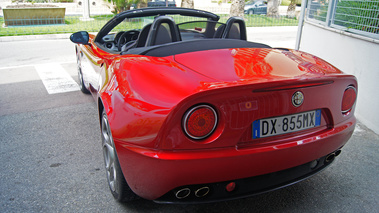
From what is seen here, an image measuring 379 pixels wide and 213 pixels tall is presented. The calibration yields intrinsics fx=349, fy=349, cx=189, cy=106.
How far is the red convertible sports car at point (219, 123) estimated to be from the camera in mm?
1888

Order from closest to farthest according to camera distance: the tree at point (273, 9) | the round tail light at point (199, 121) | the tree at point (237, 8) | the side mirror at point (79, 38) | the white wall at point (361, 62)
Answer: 1. the round tail light at point (199, 121)
2. the side mirror at point (79, 38)
3. the white wall at point (361, 62)
4. the tree at point (237, 8)
5. the tree at point (273, 9)

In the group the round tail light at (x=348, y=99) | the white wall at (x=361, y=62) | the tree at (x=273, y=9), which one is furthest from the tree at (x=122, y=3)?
the round tail light at (x=348, y=99)

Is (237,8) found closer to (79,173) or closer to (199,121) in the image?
(79,173)

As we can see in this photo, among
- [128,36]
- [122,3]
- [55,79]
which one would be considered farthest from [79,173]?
[122,3]

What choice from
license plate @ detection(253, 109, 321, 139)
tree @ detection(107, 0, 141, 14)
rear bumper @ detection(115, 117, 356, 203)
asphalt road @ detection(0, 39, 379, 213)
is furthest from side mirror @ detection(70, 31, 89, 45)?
tree @ detection(107, 0, 141, 14)

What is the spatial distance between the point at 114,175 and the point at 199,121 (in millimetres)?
893

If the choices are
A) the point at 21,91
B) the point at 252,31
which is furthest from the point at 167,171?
the point at 252,31

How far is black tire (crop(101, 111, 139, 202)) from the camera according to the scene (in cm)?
231

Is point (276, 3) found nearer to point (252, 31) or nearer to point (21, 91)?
point (252, 31)

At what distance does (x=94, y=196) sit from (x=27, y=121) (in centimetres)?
215

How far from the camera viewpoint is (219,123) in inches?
75.7

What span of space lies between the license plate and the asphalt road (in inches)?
28.0

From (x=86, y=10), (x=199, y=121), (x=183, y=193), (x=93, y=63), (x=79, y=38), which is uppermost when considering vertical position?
(x=79, y=38)

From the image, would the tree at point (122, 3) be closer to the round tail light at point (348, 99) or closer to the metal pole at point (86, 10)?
the metal pole at point (86, 10)
